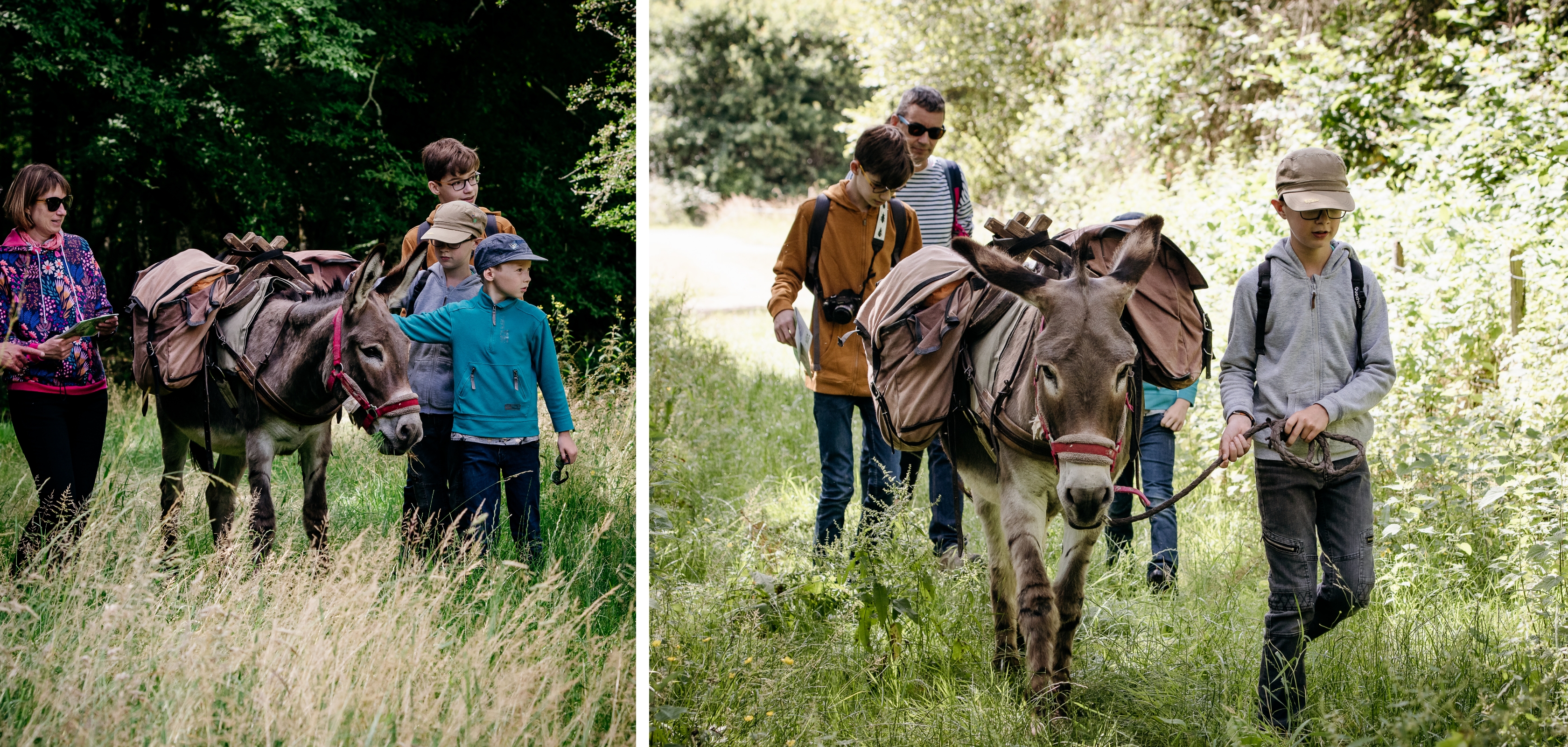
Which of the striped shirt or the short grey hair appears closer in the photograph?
the short grey hair

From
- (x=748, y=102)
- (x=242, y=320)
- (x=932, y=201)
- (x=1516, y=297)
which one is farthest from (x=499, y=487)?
(x=748, y=102)

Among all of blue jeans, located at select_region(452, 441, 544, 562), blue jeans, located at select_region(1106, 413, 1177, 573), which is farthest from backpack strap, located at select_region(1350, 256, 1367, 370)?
blue jeans, located at select_region(452, 441, 544, 562)

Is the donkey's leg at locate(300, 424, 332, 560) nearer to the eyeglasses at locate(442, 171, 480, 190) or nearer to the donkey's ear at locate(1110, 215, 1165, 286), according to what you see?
the eyeglasses at locate(442, 171, 480, 190)

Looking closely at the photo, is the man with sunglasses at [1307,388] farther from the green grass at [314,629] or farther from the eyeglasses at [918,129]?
the green grass at [314,629]

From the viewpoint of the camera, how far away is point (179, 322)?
3.62 meters

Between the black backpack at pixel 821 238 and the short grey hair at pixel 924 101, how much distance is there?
42cm

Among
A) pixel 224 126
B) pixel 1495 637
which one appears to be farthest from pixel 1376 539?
pixel 224 126

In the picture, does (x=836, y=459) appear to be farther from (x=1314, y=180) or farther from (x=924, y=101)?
(x=1314, y=180)

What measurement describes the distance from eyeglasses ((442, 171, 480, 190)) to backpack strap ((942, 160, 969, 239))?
2.11m

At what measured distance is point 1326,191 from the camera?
2742 mm

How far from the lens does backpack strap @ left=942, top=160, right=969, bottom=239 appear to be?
14.9ft

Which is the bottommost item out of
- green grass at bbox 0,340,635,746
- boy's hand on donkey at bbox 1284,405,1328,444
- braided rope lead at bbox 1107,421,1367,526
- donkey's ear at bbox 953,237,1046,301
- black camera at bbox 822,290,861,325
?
green grass at bbox 0,340,635,746

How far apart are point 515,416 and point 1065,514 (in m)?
1.78

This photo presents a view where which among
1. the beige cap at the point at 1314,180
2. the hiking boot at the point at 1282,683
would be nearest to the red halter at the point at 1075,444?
the hiking boot at the point at 1282,683
